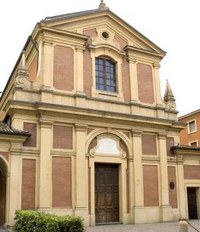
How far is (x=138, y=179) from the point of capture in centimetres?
2044

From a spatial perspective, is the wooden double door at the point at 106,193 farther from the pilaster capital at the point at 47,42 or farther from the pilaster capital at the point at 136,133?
the pilaster capital at the point at 47,42

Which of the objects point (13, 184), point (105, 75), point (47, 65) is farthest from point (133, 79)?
point (13, 184)

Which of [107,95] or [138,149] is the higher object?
[107,95]

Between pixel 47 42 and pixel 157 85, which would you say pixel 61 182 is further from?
pixel 157 85

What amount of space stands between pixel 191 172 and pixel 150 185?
11.8 feet

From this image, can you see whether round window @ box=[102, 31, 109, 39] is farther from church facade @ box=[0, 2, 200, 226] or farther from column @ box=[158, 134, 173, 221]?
column @ box=[158, 134, 173, 221]

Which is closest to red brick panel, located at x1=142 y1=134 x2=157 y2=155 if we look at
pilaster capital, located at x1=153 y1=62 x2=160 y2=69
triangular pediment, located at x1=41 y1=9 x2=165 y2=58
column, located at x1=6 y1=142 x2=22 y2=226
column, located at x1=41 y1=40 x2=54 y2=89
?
pilaster capital, located at x1=153 y1=62 x2=160 y2=69

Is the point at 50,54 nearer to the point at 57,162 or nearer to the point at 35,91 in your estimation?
the point at 35,91

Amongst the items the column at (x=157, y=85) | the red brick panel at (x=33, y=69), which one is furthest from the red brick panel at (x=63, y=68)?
the column at (x=157, y=85)

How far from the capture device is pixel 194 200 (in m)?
23.2

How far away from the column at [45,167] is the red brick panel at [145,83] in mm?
6603

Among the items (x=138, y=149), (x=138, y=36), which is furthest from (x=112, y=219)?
(x=138, y=36)

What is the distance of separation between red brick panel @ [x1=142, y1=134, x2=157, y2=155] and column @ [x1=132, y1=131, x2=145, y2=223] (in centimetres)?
35

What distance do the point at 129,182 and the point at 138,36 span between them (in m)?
9.37
